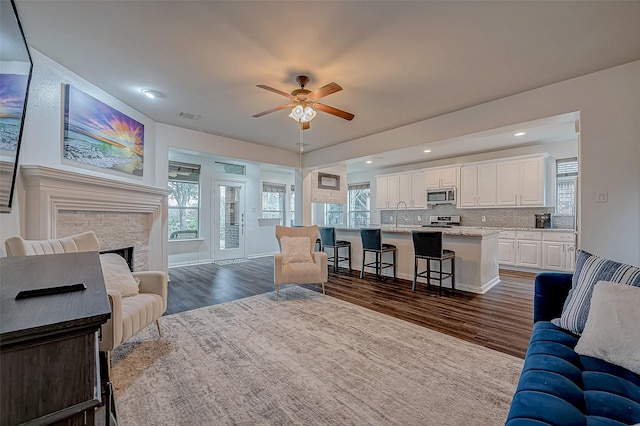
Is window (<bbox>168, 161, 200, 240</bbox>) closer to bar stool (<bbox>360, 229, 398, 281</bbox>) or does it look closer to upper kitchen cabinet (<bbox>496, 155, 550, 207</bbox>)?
bar stool (<bbox>360, 229, 398, 281</bbox>)

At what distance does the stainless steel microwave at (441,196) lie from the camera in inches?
255

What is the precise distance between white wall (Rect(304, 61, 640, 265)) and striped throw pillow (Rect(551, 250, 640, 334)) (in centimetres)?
152

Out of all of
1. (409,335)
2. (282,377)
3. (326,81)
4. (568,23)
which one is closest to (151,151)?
(326,81)

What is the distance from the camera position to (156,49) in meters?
2.43

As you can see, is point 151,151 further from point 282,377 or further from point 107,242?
point 282,377

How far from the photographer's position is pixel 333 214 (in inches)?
355

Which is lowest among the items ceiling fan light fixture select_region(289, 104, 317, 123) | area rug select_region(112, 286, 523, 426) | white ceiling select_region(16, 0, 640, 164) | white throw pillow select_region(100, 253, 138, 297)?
area rug select_region(112, 286, 523, 426)

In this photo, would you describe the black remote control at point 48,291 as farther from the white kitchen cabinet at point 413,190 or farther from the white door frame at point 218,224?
the white kitchen cabinet at point 413,190

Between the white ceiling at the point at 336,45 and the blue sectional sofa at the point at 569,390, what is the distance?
221 centimetres

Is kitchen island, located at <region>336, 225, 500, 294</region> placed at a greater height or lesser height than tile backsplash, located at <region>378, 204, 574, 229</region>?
lesser

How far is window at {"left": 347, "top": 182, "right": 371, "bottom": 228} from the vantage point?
329 inches

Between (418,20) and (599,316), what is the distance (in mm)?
2174

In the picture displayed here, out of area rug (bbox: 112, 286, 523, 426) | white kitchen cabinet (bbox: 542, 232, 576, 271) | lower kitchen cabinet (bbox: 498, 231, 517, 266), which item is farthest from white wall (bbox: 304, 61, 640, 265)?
lower kitchen cabinet (bbox: 498, 231, 517, 266)

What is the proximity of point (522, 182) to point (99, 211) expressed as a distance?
7086 millimetres
